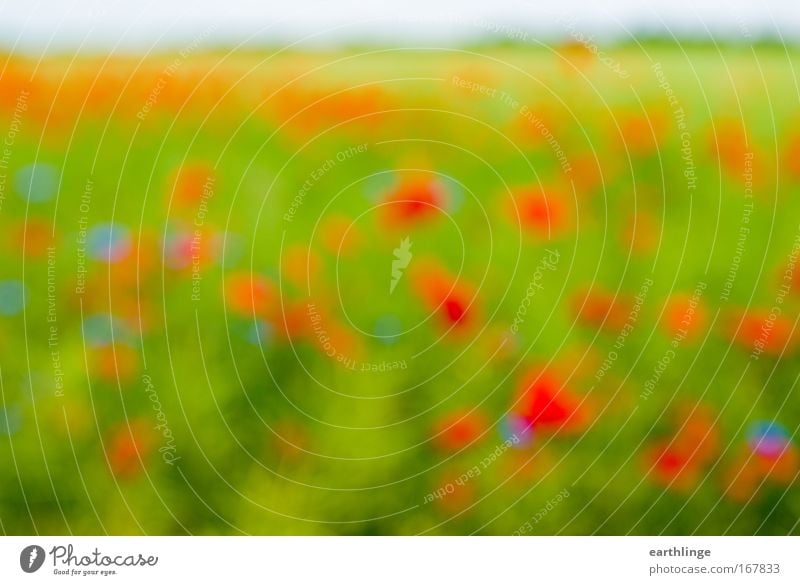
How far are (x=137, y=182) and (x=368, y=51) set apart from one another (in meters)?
0.33

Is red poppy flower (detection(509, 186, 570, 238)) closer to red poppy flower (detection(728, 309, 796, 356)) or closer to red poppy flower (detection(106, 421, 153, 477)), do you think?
red poppy flower (detection(728, 309, 796, 356))

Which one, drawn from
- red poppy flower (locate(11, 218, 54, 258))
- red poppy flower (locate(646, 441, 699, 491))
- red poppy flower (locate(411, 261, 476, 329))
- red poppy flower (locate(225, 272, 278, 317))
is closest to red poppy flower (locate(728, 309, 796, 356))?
red poppy flower (locate(646, 441, 699, 491))

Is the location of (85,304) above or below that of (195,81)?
A: below

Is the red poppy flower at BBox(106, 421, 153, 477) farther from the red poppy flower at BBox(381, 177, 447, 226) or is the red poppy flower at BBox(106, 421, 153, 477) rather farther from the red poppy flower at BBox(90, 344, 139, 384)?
the red poppy flower at BBox(381, 177, 447, 226)

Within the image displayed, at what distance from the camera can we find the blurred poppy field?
1161mm

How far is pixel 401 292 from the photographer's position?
46.8 inches

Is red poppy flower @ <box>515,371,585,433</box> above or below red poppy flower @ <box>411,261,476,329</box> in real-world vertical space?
below

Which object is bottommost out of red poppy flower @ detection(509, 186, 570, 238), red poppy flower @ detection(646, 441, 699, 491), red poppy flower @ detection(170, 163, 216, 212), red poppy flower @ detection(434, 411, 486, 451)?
red poppy flower @ detection(646, 441, 699, 491)

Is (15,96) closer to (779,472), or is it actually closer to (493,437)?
(493,437)

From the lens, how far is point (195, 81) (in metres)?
1.20

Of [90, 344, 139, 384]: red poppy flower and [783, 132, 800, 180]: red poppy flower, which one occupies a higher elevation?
[783, 132, 800, 180]: red poppy flower
